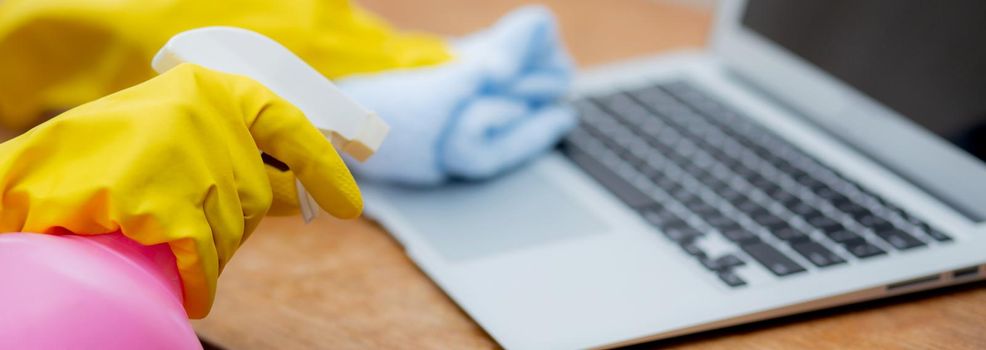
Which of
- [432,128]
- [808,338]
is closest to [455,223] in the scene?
[432,128]

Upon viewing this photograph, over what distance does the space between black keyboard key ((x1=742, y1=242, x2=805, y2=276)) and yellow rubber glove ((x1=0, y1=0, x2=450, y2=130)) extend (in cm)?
27

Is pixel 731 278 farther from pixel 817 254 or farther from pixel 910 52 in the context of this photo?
pixel 910 52

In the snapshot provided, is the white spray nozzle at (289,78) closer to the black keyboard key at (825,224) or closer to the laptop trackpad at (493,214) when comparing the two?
the laptop trackpad at (493,214)

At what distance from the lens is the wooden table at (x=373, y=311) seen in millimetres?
500

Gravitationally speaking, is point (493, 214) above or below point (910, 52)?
below

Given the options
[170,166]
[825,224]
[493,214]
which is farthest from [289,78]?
[825,224]

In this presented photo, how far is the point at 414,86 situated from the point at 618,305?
0.65 feet

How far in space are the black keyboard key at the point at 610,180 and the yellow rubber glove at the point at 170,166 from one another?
0.24 meters

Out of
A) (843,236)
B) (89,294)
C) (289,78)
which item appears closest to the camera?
(89,294)

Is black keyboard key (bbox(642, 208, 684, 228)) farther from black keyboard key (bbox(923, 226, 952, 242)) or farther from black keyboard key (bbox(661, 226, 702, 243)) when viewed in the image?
black keyboard key (bbox(923, 226, 952, 242))

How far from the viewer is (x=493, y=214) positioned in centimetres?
61

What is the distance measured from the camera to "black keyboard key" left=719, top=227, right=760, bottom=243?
0.55 m

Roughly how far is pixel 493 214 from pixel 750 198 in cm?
15

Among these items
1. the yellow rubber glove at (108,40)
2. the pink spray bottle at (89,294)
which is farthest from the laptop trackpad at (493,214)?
the pink spray bottle at (89,294)
